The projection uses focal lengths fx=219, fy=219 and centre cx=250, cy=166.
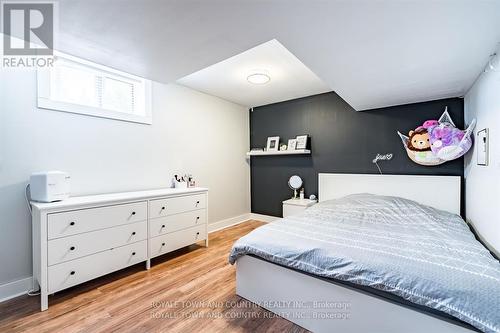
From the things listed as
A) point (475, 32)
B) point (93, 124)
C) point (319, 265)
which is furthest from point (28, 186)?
point (475, 32)

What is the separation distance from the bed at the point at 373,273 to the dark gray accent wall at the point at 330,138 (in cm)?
107

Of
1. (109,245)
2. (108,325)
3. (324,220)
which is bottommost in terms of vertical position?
(108,325)

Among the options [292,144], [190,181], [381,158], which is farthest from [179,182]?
[381,158]

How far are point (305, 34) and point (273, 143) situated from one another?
2951 millimetres

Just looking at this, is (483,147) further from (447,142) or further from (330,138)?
(330,138)

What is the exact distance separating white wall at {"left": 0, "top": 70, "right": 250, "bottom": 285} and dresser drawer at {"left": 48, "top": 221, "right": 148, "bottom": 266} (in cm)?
49

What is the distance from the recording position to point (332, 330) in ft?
5.01

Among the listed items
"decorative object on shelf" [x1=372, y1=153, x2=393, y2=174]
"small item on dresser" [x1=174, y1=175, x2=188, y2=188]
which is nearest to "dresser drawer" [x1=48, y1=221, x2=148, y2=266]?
"small item on dresser" [x1=174, y1=175, x2=188, y2=188]

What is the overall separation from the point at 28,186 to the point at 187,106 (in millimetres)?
2161

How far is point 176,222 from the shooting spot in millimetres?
2818

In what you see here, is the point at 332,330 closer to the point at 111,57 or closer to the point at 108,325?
the point at 108,325

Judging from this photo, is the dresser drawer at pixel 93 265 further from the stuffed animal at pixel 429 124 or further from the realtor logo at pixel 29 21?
the stuffed animal at pixel 429 124

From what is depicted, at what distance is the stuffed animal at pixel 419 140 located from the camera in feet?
9.27

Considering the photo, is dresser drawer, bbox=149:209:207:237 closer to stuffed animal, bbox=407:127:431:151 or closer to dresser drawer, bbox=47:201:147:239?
dresser drawer, bbox=47:201:147:239
